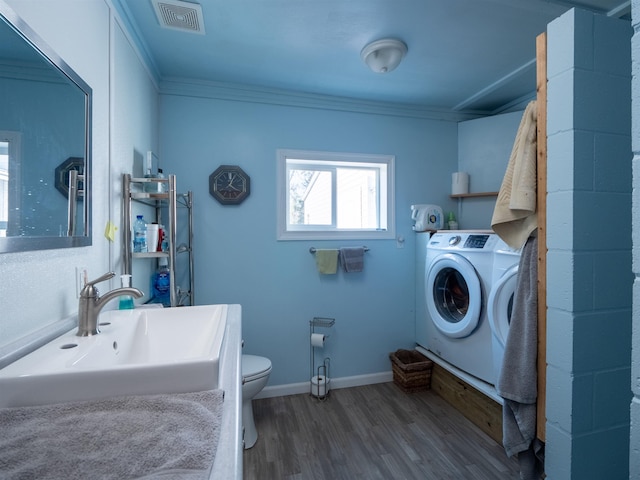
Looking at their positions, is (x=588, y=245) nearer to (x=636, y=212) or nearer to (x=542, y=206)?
(x=542, y=206)

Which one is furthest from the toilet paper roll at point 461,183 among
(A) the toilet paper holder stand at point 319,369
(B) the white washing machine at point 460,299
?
(A) the toilet paper holder stand at point 319,369

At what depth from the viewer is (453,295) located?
2230 mm

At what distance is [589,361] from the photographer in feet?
3.44

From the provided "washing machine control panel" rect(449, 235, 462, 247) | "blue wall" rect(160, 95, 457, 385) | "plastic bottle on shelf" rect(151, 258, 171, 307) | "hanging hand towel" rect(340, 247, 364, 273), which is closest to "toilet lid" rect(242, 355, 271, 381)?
"blue wall" rect(160, 95, 457, 385)

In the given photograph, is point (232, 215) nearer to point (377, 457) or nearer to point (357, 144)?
point (357, 144)

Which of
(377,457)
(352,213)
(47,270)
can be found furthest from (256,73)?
(377,457)

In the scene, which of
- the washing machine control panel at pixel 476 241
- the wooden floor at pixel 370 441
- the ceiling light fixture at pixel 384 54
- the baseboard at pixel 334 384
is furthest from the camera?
the baseboard at pixel 334 384

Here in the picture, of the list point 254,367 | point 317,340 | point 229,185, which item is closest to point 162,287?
point 254,367

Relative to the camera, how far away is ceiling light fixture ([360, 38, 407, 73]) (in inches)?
67.5

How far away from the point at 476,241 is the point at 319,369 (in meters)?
1.51

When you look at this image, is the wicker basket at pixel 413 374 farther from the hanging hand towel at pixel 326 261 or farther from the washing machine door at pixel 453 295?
the hanging hand towel at pixel 326 261

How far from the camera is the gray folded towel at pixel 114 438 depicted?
1.38 ft

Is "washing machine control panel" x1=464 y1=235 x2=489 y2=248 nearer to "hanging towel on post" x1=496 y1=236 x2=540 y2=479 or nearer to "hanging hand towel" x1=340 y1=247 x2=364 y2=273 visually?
"hanging towel on post" x1=496 y1=236 x2=540 y2=479

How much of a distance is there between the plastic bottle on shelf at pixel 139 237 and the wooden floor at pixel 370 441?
128 cm
